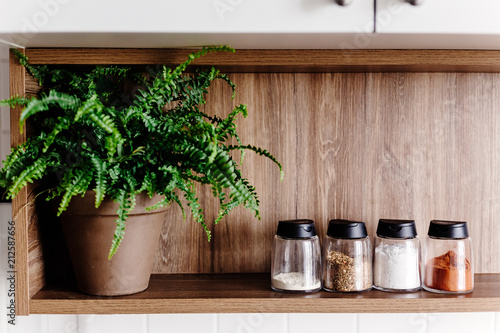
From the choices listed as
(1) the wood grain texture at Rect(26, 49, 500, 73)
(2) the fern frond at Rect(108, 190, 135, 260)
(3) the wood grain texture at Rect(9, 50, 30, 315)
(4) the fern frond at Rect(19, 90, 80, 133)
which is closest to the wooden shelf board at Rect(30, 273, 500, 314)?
(3) the wood grain texture at Rect(9, 50, 30, 315)

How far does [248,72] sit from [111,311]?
0.62m

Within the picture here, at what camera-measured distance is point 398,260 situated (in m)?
0.97

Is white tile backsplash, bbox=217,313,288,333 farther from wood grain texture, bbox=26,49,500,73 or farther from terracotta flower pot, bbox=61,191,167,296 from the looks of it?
wood grain texture, bbox=26,49,500,73

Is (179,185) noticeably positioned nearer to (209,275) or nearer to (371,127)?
(209,275)

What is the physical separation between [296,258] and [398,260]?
0.22m

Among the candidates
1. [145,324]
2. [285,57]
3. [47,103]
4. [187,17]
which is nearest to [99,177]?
[47,103]

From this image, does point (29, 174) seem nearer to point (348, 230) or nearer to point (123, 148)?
point (123, 148)

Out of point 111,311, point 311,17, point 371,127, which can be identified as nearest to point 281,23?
point 311,17

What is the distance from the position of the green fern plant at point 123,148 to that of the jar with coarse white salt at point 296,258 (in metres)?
0.15

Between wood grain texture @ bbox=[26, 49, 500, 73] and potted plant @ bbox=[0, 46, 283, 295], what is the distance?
28mm

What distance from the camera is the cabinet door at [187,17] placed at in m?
0.80

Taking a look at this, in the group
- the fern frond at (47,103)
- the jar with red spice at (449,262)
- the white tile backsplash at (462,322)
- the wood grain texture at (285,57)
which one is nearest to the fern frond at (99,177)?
the fern frond at (47,103)

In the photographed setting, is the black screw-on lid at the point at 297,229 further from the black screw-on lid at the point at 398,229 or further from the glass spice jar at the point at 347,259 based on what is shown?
the black screw-on lid at the point at 398,229

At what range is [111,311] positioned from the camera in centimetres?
89
